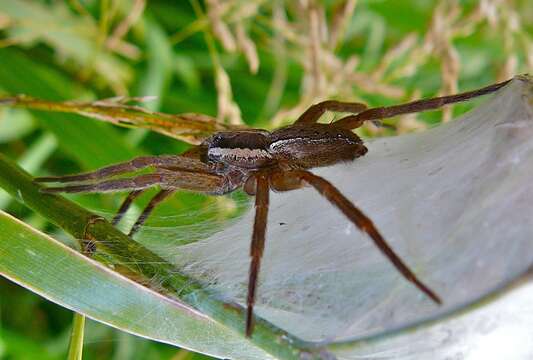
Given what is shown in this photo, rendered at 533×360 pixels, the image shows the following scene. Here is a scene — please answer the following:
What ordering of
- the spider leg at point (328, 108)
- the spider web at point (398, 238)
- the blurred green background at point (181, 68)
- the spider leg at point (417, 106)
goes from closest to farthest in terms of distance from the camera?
1. the spider web at point (398, 238)
2. the spider leg at point (417, 106)
3. the spider leg at point (328, 108)
4. the blurred green background at point (181, 68)

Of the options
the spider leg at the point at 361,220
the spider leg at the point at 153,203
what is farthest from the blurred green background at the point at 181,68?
the spider leg at the point at 361,220

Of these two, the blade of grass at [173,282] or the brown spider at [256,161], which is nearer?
the blade of grass at [173,282]

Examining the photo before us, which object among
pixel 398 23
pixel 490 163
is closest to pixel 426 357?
pixel 490 163

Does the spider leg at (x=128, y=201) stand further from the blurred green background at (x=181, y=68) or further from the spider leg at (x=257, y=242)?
the spider leg at (x=257, y=242)

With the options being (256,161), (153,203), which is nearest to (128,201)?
(153,203)

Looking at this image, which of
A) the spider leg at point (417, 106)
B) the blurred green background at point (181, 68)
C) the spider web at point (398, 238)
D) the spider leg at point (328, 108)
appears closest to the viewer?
the spider web at point (398, 238)

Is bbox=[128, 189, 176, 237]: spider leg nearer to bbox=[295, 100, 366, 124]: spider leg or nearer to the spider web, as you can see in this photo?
the spider web

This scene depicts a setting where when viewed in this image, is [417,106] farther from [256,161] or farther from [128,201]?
[128,201]

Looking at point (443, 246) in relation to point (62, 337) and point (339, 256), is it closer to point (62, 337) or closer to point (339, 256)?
point (339, 256)

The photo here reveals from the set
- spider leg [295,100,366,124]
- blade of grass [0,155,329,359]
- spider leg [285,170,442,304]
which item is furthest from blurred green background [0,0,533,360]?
blade of grass [0,155,329,359]
